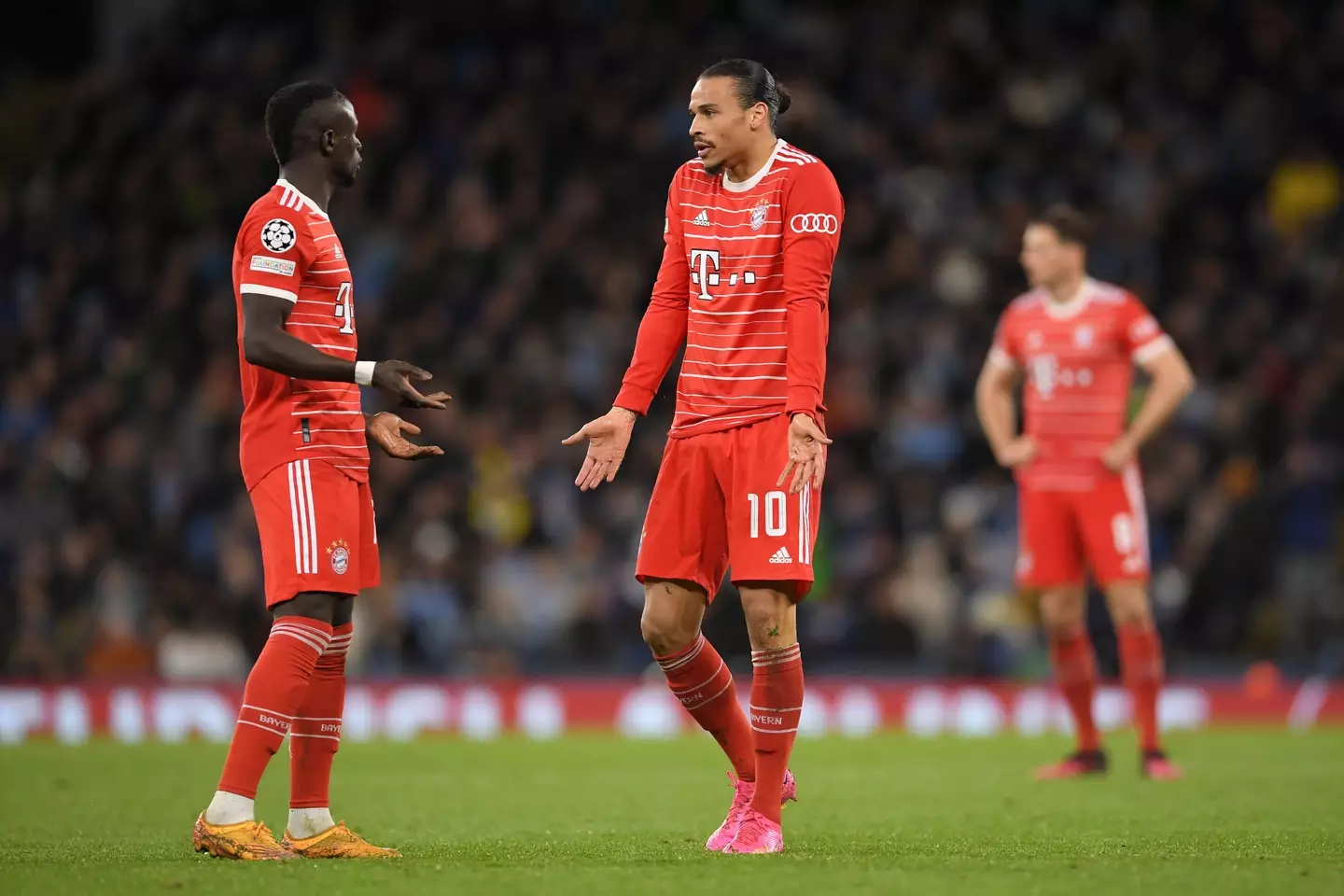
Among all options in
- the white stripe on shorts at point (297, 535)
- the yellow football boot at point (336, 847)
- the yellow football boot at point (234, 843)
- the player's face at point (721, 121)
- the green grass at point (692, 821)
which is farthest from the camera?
the player's face at point (721, 121)

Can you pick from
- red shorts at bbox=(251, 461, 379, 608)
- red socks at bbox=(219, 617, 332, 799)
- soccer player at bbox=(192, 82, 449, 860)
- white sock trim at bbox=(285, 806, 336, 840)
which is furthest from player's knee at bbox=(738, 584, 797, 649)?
white sock trim at bbox=(285, 806, 336, 840)

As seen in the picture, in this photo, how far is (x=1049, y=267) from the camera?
965 centimetres

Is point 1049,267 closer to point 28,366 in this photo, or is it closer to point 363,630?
point 363,630

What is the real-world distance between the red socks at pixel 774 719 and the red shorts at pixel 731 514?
0.23m

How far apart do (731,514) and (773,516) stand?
17cm

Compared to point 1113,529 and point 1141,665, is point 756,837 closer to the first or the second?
point 1113,529

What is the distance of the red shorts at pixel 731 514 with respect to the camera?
227 inches

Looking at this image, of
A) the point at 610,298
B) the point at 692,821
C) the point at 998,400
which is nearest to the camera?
the point at 692,821

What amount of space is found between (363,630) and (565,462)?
2296mm

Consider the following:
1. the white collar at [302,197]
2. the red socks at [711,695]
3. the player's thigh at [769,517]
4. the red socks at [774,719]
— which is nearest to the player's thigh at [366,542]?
the white collar at [302,197]

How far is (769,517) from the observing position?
578cm

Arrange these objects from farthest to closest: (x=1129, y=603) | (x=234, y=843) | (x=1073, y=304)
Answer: (x=1073, y=304)
(x=1129, y=603)
(x=234, y=843)

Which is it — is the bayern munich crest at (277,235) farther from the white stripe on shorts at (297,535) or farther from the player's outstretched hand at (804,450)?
the player's outstretched hand at (804,450)

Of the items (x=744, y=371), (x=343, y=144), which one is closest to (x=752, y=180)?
(x=744, y=371)
